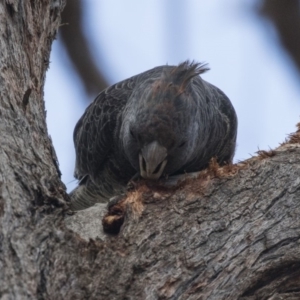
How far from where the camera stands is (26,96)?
346 cm

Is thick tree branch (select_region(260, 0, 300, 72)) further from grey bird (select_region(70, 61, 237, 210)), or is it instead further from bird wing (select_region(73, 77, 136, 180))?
bird wing (select_region(73, 77, 136, 180))

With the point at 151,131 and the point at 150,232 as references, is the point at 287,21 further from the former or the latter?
the point at 150,232

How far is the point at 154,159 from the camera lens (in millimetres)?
3779

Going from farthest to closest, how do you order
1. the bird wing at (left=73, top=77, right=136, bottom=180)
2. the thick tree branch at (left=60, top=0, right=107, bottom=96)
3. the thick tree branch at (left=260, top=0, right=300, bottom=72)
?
1. the thick tree branch at (left=60, top=0, right=107, bottom=96)
2. the thick tree branch at (left=260, top=0, right=300, bottom=72)
3. the bird wing at (left=73, top=77, right=136, bottom=180)

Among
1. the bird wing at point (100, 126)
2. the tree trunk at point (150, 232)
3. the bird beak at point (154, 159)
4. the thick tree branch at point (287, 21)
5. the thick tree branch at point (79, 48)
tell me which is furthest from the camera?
the thick tree branch at point (79, 48)

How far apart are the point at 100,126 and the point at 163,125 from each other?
1112 millimetres

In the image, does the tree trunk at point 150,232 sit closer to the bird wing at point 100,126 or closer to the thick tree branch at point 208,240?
the thick tree branch at point 208,240

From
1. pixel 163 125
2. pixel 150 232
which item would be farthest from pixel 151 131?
pixel 150 232

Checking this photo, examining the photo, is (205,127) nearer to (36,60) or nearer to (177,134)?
(177,134)

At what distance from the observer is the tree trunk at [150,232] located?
9.02 ft

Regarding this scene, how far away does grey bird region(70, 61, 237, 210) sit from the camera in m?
3.85

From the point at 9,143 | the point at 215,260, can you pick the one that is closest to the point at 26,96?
the point at 9,143

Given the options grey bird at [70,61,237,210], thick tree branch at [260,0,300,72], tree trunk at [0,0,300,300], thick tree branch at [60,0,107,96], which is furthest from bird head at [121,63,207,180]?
thick tree branch at [60,0,107,96]

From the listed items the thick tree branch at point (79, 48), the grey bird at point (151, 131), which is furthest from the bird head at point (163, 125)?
the thick tree branch at point (79, 48)
